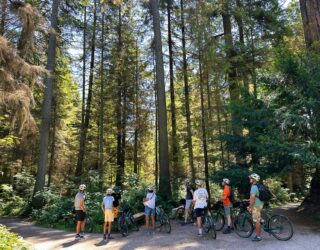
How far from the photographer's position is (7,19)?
11602 millimetres

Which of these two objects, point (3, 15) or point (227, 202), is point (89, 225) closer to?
point (227, 202)

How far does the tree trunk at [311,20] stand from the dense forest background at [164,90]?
5 cm

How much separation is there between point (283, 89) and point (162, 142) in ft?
21.9

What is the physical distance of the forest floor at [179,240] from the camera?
8062mm

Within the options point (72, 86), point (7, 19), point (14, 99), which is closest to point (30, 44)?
point (7, 19)

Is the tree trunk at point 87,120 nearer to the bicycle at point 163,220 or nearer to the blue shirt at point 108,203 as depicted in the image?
the blue shirt at point 108,203

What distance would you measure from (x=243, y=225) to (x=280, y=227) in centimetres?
125

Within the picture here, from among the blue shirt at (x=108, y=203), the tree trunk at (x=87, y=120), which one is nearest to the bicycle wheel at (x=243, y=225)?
the blue shirt at (x=108, y=203)

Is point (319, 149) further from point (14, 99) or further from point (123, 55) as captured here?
point (123, 55)

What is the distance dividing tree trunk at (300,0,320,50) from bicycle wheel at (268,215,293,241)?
774 centimetres

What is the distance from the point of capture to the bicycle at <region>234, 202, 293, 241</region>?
27.3 ft

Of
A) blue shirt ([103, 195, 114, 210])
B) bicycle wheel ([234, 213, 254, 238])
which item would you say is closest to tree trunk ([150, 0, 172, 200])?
blue shirt ([103, 195, 114, 210])

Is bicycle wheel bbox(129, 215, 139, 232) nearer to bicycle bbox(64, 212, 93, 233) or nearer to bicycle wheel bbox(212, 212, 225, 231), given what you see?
bicycle bbox(64, 212, 93, 233)

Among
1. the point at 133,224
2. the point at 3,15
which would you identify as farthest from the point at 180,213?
the point at 3,15
